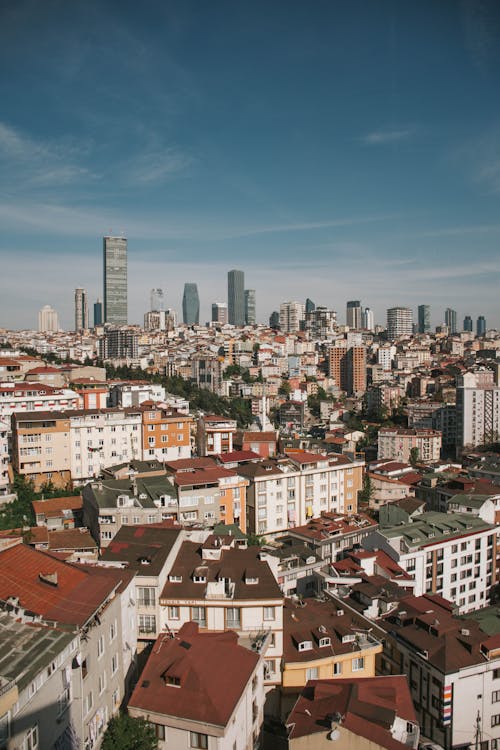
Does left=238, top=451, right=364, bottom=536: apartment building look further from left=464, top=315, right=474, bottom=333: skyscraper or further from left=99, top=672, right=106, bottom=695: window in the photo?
left=464, top=315, right=474, bottom=333: skyscraper

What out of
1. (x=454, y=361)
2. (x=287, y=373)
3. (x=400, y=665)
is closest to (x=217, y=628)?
(x=400, y=665)

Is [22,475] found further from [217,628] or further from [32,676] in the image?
[32,676]

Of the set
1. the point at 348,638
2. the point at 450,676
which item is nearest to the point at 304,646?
the point at 348,638

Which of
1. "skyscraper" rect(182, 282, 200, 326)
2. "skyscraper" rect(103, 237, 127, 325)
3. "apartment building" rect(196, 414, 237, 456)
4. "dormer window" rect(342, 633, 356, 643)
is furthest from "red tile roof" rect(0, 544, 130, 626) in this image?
"skyscraper" rect(182, 282, 200, 326)

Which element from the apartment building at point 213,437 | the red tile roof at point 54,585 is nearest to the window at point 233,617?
the red tile roof at point 54,585

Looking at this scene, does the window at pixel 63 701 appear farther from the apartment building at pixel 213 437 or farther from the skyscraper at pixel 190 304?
the skyscraper at pixel 190 304

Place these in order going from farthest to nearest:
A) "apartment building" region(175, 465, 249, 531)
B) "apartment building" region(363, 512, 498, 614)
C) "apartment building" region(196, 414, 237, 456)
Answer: "apartment building" region(196, 414, 237, 456)
"apartment building" region(175, 465, 249, 531)
"apartment building" region(363, 512, 498, 614)
